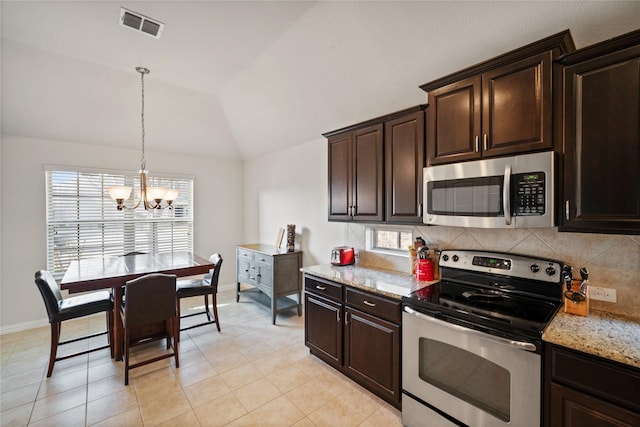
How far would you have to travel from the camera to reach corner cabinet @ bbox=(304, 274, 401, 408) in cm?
211

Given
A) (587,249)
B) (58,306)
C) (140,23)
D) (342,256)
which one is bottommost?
(58,306)

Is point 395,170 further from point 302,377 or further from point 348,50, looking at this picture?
point 302,377

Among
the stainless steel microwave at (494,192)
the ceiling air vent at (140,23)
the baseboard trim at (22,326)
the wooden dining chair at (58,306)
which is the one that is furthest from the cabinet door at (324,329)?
the baseboard trim at (22,326)

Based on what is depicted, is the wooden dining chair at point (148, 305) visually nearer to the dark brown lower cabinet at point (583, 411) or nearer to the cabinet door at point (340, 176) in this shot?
the cabinet door at point (340, 176)

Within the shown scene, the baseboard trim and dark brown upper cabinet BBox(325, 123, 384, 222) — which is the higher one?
dark brown upper cabinet BBox(325, 123, 384, 222)

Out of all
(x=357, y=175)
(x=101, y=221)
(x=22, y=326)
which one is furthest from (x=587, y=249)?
(x=22, y=326)

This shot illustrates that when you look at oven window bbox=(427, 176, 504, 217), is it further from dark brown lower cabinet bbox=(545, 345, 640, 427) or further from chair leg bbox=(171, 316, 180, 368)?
chair leg bbox=(171, 316, 180, 368)

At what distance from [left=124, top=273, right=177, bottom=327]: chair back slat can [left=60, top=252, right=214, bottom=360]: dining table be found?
26cm

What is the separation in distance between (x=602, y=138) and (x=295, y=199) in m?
3.42

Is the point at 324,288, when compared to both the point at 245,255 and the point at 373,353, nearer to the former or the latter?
the point at 373,353

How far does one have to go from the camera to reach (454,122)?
2.03 metres

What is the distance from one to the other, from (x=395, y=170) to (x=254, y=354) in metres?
2.38

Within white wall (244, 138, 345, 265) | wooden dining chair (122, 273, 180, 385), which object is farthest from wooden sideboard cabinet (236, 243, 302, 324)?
wooden dining chair (122, 273, 180, 385)

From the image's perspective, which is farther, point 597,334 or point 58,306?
point 58,306
